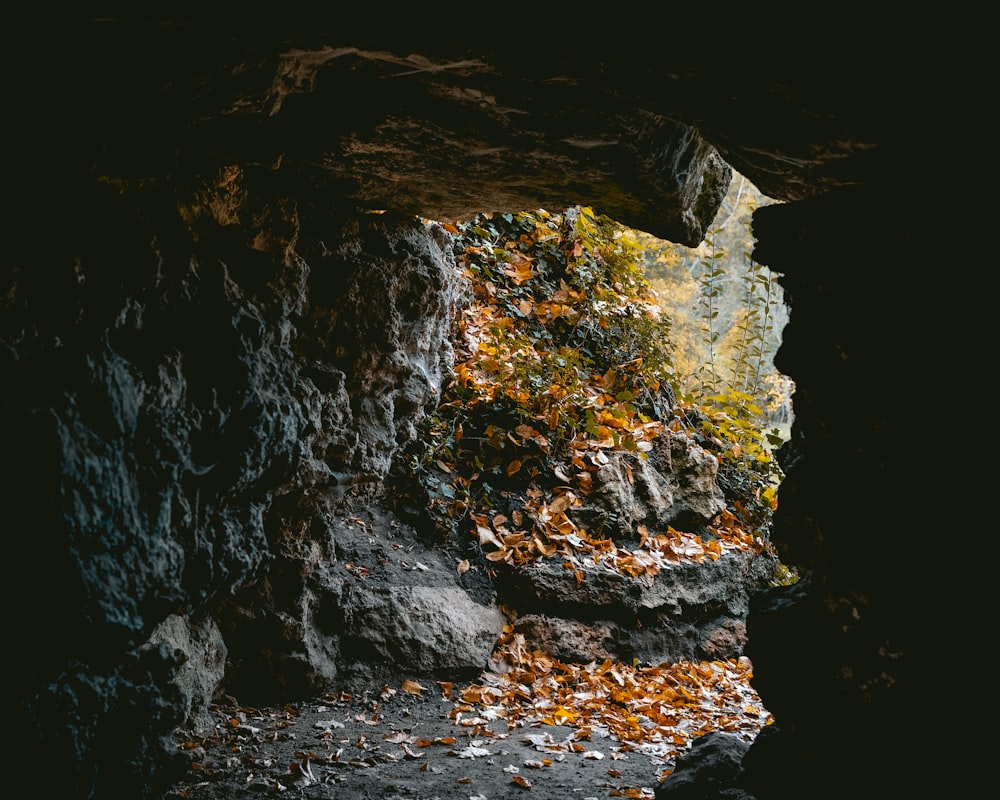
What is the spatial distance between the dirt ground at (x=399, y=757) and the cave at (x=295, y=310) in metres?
0.82

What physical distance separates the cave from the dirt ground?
2.70 ft

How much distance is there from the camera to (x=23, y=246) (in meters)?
2.51

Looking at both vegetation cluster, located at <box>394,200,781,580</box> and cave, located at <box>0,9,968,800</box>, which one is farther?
vegetation cluster, located at <box>394,200,781,580</box>

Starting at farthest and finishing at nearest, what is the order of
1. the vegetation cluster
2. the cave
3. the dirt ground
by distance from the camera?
the vegetation cluster → the dirt ground → the cave

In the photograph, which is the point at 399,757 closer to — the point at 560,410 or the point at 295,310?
the point at 295,310

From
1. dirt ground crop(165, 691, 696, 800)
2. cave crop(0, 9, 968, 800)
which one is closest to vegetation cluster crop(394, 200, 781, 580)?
dirt ground crop(165, 691, 696, 800)

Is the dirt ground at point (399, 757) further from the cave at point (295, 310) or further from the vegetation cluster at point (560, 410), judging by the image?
the vegetation cluster at point (560, 410)

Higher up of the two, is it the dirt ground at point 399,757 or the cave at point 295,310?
the cave at point 295,310

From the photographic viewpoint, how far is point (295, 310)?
3.96 metres

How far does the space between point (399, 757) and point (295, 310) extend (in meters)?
2.66

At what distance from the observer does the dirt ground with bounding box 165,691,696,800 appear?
12.7ft

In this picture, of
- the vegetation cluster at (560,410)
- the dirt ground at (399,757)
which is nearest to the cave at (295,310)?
the dirt ground at (399,757)

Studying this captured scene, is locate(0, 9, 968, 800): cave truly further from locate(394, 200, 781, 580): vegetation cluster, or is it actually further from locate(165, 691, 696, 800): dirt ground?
locate(394, 200, 781, 580): vegetation cluster

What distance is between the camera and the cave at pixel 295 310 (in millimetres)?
2432
